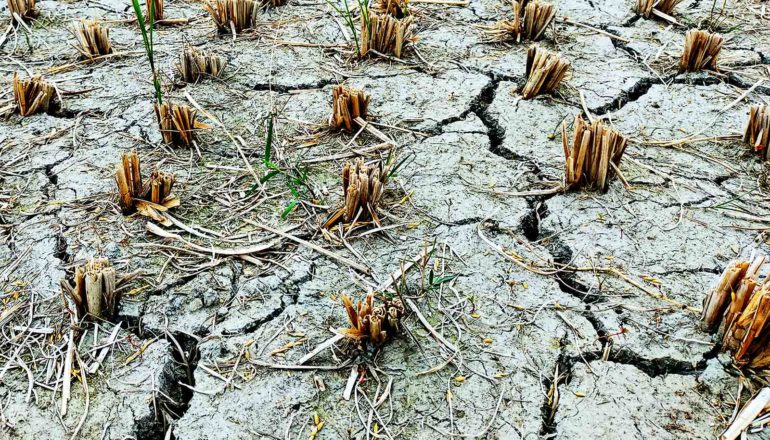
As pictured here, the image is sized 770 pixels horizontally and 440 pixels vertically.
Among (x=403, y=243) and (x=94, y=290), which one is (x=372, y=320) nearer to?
(x=403, y=243)

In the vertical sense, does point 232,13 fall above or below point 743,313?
above

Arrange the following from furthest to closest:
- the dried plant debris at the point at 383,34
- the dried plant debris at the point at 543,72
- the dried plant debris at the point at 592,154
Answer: the dried plant debris at the point at 383,34 < the dried plant debris at the point at 543,72 < the dried plant debris at the point at 592,154

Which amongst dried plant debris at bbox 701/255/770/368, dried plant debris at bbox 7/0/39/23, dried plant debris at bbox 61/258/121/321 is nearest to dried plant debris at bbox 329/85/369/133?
dried plant debris at bbox 61/258/121/321

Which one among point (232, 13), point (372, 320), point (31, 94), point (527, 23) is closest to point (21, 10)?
point (31, 94)

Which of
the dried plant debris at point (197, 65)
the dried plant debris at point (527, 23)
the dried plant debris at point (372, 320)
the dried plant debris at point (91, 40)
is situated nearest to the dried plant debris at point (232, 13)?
the dried plant debris at point (197, 65)

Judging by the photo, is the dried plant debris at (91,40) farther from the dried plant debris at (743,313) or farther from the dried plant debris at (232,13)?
the dried plant debris at (743,313)

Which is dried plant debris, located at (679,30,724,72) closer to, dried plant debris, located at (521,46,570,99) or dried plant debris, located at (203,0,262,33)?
dried plant debris, located at (521,46,570,99)

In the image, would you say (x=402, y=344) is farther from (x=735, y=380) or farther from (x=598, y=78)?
(x=598, y=78)
